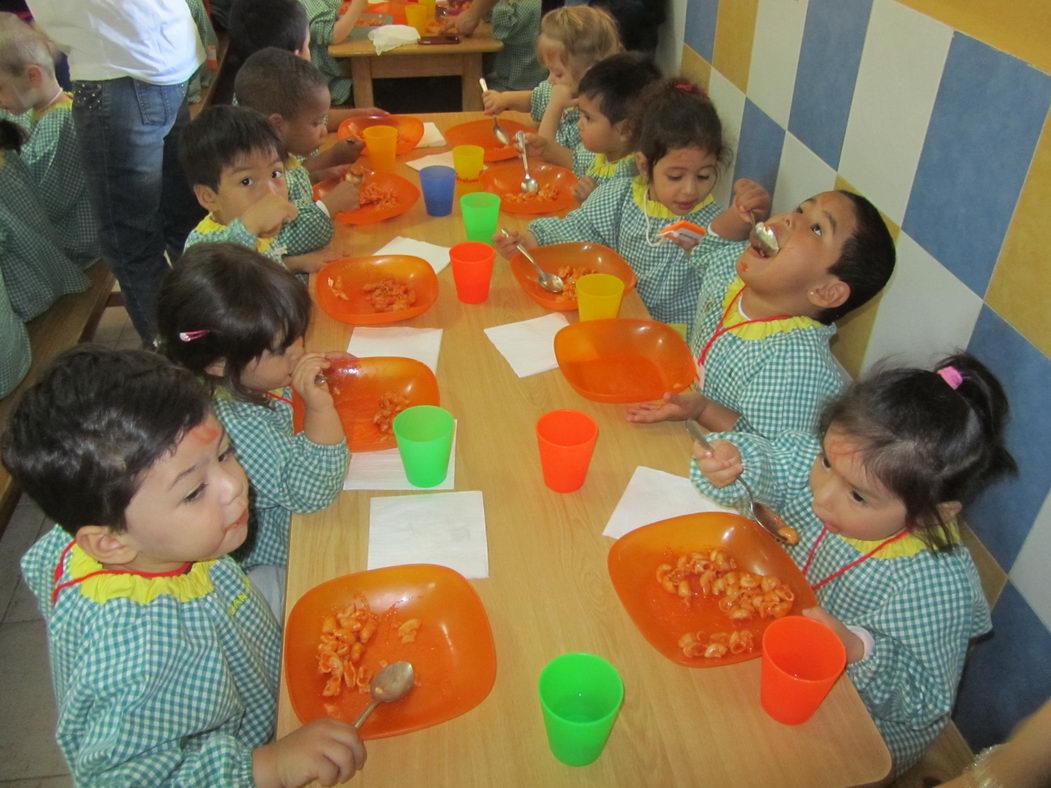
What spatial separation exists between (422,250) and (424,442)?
990 mm

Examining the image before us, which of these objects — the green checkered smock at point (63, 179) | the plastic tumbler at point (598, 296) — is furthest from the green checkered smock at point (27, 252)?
the plastic tumbler at point (598, 296)

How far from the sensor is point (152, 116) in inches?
101

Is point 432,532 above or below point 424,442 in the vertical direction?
below

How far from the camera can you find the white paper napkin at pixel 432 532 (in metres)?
1.26

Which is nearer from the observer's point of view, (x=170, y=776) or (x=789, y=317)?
(x=170, y=776)

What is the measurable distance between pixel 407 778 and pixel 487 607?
29 centimetres

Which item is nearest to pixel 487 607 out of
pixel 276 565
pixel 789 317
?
pixel 276 565

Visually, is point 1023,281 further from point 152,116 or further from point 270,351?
point 152,116

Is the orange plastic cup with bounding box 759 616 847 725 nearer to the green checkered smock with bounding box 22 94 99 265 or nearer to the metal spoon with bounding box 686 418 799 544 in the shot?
the metal spoon with bounding box 686 418 799 544

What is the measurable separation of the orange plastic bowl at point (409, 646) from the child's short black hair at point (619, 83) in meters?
1.79

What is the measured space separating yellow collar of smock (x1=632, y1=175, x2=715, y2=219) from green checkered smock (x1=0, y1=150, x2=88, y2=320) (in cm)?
195

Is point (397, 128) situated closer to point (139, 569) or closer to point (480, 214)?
point (480, 214)

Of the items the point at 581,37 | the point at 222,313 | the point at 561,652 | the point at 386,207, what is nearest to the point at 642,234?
the point at 386,207

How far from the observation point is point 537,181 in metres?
2.65
